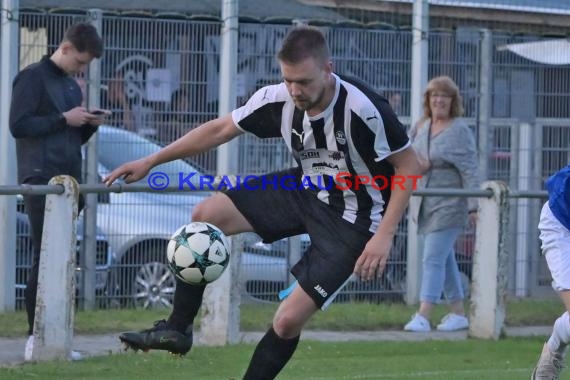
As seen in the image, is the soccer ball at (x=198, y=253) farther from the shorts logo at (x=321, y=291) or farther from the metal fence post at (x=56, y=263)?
the metal fence post at (x=56, y=263)

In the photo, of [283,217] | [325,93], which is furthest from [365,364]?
[325,93]

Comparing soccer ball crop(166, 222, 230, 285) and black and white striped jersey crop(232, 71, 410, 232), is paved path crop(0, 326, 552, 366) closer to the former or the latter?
soccer ball crop(166, 222, 230, 285)

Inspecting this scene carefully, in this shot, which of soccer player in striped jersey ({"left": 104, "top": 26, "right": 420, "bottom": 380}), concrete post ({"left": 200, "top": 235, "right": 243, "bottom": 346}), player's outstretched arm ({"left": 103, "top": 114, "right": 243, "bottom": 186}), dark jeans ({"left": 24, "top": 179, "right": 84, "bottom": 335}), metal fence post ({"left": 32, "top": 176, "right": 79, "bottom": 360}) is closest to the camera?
soccer player in striped jersey ({"left": 104, "top": 26, "right": 420, "bottom": 380})

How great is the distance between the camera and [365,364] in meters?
9.59

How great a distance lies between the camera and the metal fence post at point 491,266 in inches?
434

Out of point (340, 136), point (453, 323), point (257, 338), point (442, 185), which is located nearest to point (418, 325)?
point (453, 323)

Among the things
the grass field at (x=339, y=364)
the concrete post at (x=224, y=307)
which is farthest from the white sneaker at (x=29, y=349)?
the concrete post at (x=224, y=307)

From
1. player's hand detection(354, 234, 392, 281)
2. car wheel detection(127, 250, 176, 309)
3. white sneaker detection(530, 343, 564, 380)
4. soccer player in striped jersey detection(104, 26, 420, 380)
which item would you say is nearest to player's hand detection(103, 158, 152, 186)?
soccer player in striped jersey detection(104, 26, 420, 380)

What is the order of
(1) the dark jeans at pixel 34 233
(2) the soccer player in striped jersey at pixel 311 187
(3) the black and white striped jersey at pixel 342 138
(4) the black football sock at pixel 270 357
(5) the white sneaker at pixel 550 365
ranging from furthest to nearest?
(1) the dark jeans at pixel 34 233 → (5) the white sneaker at pixel 550 365 → (4) the black football sock at pixel 270 357 → (3) the black and white striped jersey at pixel 342 138 → (2) the soccer player in striped jersey at pixel 311 187

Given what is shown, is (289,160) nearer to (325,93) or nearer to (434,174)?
(434,174)

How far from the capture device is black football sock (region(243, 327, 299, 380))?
23.9 feet

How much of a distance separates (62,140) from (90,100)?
2.92m

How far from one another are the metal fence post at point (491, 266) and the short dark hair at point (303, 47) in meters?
4.35

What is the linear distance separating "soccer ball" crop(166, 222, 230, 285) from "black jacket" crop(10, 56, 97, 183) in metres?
2.64
